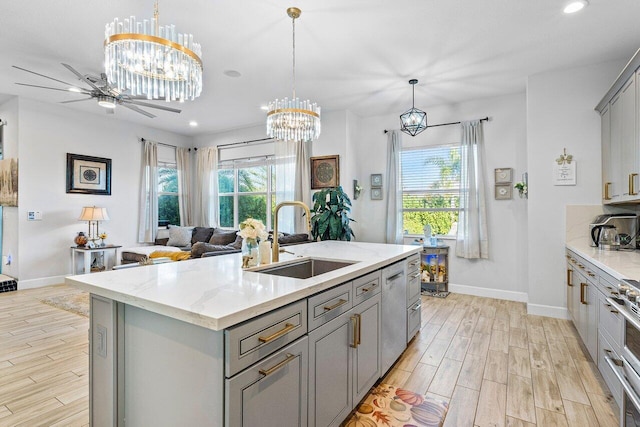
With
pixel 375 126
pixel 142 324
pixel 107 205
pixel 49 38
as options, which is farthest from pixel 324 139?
pixel 142 324

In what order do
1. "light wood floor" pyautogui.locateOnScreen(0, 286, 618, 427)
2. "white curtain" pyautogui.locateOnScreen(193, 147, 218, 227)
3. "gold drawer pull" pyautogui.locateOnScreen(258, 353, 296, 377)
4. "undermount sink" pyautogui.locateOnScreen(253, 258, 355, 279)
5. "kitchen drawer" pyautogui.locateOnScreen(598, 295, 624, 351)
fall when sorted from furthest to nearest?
"white curtain" pyautogui.locateOnScreen(193, 147, 218, 227), "undermount sink" pyautogui.locateOnScreen(253, 258, 355, 279), "light wood floor" pyautogui.locateOnScreen(0, 286, 618, 427), "kitchen drawer" pyautogui.locateOnScreen(598, 295, 624, 351), "gold drawer pull" pyautogui.locateOnScreen(258, 353, 296, 377)

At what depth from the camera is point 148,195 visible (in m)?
6.48

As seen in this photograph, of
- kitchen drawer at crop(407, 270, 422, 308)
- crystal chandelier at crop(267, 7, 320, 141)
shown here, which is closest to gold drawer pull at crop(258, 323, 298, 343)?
kitchen drawer at crop(407, 270, 422, 308)

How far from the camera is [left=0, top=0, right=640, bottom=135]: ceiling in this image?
8.71 ft

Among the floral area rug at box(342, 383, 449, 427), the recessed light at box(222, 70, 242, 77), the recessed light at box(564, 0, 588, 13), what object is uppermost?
the recessed light at box(222, 70, 242, 77)

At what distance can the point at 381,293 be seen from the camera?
226cm

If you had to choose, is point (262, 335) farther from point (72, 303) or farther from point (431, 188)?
point (431, 188)

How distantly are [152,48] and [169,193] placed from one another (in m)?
5.59

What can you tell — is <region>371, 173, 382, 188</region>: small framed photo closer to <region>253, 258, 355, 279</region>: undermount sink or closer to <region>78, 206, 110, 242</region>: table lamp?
<region>253, 258, 355, 279</region>: undermount sink

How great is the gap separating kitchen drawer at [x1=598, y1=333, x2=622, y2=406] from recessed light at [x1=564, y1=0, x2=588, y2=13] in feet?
8.33

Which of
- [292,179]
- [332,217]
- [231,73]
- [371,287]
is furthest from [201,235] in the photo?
[371,287]

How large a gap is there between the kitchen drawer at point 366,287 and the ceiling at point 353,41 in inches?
85.5

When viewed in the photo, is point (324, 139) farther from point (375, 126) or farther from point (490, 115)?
point (490, 115)

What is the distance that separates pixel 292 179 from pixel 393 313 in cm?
388
